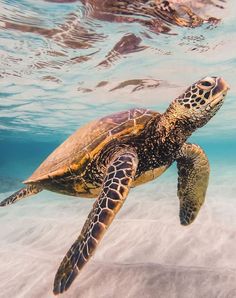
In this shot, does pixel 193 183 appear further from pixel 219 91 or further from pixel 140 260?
pixel 219 91

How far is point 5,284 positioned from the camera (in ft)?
14.6

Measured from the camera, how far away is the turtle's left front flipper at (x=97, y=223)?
288 centimetres

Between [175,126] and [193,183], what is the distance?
1.55 meters

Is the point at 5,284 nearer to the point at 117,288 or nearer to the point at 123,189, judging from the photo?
the point at 117,288

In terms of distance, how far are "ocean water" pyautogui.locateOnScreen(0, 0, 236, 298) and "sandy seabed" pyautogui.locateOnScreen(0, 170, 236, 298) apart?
0.02 m

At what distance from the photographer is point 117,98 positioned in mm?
17094

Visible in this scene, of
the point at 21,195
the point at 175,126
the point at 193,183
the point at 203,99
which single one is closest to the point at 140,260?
the point at 193,183

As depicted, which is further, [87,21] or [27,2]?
[87,21]

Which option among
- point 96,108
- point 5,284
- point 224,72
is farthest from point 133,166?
point 96,108

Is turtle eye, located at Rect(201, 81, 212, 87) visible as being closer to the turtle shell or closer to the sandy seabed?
the turtle shell

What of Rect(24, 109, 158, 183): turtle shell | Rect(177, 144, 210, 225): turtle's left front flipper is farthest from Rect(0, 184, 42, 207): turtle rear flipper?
Rect(177, 144, 210, 225): turtle's left front flipper

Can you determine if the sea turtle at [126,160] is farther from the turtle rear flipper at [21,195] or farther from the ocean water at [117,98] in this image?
the turtle rear flipper at [21,195]

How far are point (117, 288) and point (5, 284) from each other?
200 centimetres

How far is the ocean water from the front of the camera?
387 centimetres
